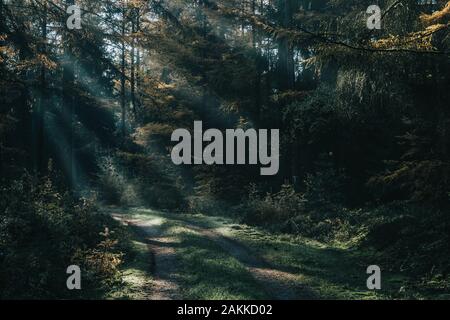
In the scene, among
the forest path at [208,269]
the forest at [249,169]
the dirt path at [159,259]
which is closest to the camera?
the forest path at [208,269]

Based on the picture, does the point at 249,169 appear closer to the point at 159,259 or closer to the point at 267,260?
the point at 267,260

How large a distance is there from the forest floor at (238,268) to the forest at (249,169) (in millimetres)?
79

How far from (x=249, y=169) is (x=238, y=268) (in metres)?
14.7

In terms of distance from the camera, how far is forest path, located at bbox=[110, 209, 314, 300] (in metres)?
10.5

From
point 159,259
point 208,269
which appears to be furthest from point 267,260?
point 159,259

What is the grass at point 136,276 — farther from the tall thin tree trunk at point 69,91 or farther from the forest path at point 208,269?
the tall thin tree trunk at point 69,91

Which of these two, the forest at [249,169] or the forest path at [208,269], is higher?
the forest at [249,169]

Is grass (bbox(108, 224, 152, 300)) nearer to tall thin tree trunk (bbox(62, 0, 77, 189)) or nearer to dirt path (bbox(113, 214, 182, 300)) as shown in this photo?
dirt path (bbox(113, 214, 182, 300))

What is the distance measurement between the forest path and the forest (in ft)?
0.26

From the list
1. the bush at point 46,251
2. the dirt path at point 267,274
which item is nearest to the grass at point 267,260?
the dirt path at point 267,274

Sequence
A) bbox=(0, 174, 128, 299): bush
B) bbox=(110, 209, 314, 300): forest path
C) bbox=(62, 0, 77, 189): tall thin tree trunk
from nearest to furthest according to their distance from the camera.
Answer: bbox=(0, 174, 128, 299): bush < bbox=(110, 209, 314, 300): forest path < bbox=(62, 0, 77, 189): tall thin tree trunk

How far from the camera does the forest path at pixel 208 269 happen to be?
10484 millimetres

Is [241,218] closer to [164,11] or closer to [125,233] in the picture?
[125,233]

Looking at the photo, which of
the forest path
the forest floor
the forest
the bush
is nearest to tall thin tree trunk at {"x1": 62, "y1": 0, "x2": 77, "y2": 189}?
the forest
